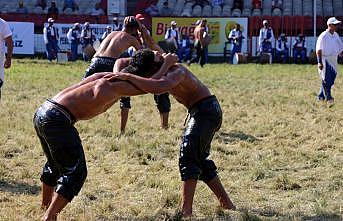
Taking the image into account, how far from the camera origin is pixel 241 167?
27.2 feet

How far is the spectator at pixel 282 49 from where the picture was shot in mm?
28312

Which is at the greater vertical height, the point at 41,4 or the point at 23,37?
the point at 41,4

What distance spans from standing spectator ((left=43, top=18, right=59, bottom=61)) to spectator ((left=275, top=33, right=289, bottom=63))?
8.50 metres

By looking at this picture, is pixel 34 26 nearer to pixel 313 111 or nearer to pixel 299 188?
pixel 313 111

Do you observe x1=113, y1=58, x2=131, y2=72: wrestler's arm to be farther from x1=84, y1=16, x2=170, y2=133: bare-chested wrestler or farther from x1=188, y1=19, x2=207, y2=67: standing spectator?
x1=188, y1=19, x2=207, y2=67: standing spectator

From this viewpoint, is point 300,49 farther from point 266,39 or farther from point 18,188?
point 18,188

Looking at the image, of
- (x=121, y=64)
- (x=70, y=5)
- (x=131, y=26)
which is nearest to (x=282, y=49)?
(x=70, y=5)

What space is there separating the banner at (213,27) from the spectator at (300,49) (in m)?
2.09

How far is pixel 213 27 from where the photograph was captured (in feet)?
96.9

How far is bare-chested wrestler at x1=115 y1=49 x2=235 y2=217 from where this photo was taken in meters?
5.64

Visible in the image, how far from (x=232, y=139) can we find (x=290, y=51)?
1890cm

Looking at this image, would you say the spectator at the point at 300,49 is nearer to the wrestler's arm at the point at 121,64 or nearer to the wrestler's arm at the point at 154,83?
the wrestler's arm at the point at 121,64

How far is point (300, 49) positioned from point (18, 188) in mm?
22175

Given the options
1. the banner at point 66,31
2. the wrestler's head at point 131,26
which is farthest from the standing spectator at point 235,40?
the wrestler's head at point 131,26
